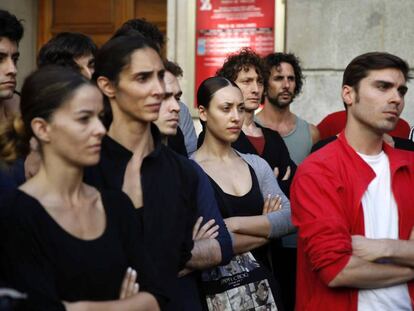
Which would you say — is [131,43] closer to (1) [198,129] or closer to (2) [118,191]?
(2) [118,191]

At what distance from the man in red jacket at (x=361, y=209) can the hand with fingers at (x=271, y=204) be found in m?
0.45

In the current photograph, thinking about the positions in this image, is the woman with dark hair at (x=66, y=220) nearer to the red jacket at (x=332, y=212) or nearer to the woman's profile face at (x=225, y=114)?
the red jacket at (x=332, y=212)

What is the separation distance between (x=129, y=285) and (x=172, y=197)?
0.54 metres

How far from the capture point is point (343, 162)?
3887 millimetres

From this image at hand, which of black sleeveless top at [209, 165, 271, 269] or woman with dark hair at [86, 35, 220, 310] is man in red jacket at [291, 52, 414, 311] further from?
woman with dark hair at [86, 35, 220, 310]

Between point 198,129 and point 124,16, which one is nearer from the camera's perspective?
point 198,129

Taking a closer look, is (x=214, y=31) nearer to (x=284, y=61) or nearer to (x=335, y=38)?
(x=335, y=38)

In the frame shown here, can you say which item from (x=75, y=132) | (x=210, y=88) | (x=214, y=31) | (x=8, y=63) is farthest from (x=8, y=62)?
(x=214, y=31)

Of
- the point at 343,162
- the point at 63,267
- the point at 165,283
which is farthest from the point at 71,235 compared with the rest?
the point at 343,162

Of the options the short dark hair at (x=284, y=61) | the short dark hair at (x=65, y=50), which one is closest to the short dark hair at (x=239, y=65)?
the short dark hair at (x=284, y=61)

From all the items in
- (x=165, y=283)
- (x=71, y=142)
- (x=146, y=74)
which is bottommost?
(x=165, y=283)

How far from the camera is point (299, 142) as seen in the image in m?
5.91

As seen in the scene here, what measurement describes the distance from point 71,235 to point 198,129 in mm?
4761

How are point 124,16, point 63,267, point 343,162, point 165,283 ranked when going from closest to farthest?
point 63,267 < point 165,283 < point 343,162 < point 124,16
